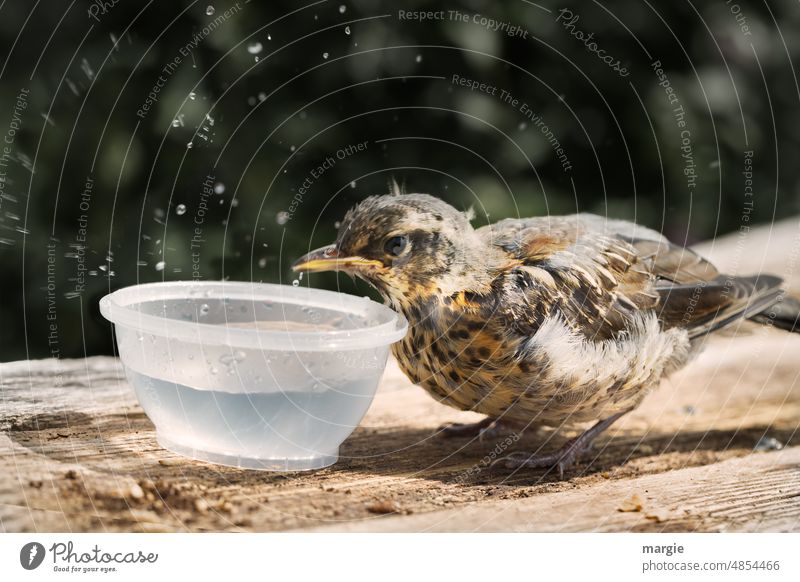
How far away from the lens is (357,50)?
10.8 ft

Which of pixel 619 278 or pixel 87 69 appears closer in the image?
pixel 619 278

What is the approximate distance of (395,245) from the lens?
8.32 ft

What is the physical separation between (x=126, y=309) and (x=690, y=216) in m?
2.58

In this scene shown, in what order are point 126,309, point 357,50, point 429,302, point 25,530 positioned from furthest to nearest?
point 357,50 < point 429,302 < point 126,309 < point 25,530

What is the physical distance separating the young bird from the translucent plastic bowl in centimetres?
15

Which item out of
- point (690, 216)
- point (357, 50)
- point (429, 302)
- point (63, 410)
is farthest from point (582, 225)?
point (63, 410)

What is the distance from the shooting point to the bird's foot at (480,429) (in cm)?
291

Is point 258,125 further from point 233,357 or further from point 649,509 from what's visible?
point 649,509

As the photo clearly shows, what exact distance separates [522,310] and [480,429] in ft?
1.81

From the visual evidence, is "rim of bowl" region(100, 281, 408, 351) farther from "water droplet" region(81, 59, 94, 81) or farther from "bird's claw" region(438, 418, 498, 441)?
"water droplet" region(81, 59, 94, 81)

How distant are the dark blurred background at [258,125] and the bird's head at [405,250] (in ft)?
2.10

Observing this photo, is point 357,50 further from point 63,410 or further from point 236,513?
point 236,513

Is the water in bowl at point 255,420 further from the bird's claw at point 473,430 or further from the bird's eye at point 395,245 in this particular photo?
the bird's claw at point 473,430

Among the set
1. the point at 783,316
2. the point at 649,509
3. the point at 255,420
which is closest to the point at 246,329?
the point at 255,420
